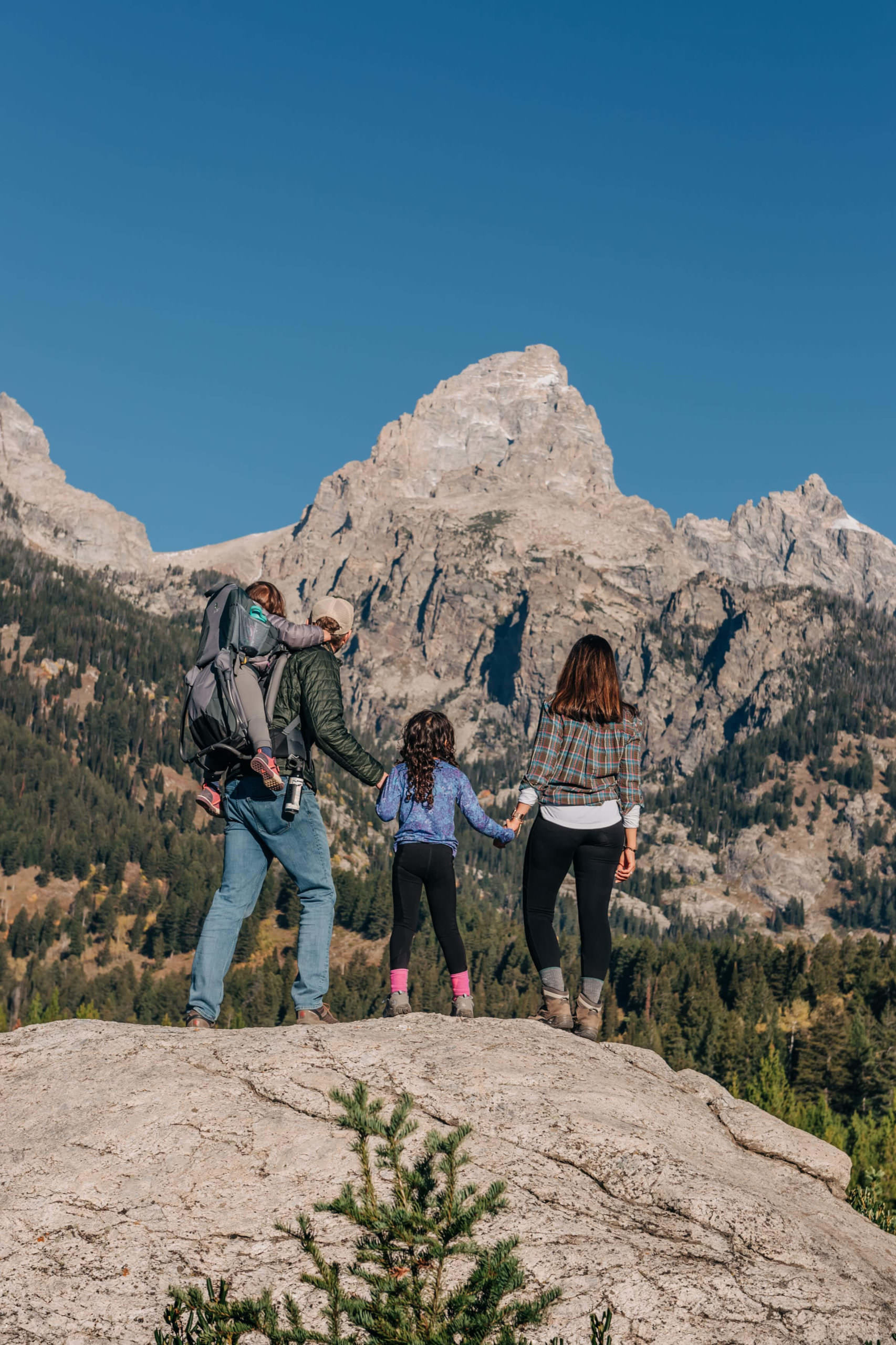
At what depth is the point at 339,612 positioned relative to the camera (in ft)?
41.7

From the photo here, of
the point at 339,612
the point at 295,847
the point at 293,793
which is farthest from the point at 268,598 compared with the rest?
the point at 295,847

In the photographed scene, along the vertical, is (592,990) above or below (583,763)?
below

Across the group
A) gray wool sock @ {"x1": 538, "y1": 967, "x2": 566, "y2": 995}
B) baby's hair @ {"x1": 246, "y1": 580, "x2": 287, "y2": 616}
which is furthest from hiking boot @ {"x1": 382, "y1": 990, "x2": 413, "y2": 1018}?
baby's hair @ {"x1": 246, "y1": 580, "x2": 287, "y2": 616}

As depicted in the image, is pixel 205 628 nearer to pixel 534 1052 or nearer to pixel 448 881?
A: pixel 448 881

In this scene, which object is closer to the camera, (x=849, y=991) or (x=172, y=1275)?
(x=172, y=1275)

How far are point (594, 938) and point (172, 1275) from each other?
6564 millimetres

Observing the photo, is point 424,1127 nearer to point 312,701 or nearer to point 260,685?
point 312,701

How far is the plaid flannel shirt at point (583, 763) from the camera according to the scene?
12.6 metres

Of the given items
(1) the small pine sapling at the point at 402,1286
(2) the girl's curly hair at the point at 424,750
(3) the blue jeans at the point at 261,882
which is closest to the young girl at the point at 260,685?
(3) the blue jeans at the point at 261,882

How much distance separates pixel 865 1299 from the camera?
316 inches

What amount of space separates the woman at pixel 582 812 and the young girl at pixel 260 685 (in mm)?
2969

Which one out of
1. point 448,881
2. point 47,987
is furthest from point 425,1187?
point 47,987

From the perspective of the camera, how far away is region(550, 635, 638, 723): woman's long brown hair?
12.9m

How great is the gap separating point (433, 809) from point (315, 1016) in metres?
2.78
